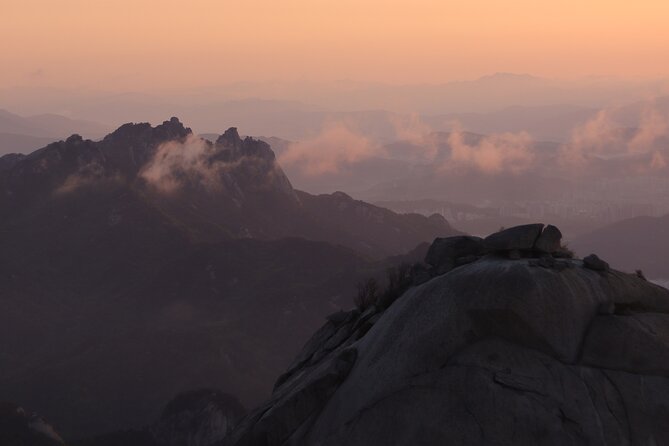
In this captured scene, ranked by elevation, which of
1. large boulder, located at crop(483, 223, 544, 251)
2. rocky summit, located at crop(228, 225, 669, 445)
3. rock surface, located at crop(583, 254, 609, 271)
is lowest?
rocky summit, located at crop(228, 225, 669, 445)

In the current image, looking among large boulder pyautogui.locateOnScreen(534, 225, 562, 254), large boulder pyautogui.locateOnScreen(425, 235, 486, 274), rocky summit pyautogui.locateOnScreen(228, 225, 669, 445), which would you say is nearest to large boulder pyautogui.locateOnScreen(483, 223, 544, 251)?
rocky summit pyautogui.locateOnScreen(228, 225, 669, 445)

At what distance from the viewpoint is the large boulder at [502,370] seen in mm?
35188

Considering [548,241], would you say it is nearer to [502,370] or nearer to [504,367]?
[504,367]

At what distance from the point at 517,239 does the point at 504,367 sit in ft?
26.8

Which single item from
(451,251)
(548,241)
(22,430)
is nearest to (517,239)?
(548,241)

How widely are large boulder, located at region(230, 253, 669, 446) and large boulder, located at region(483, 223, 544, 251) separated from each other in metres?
2.03

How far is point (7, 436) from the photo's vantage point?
397ft

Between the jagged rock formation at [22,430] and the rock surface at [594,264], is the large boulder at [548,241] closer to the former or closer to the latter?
the rock surface at [594,264]

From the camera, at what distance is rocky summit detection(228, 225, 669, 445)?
35.2m

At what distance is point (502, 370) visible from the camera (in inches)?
1437

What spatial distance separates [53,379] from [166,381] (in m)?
23.3

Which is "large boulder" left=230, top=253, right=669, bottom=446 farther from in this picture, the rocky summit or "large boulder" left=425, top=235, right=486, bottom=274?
"large boulder" left=425, top=235, right=486, bottom=274

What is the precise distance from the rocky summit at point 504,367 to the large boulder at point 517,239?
6 cm

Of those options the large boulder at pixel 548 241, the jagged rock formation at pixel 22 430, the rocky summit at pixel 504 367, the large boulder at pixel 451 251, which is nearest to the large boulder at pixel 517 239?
the rocky summit at pixel 504 367
